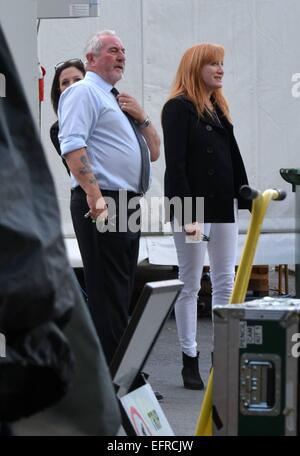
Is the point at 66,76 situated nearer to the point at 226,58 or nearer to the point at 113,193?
the point at 113,193

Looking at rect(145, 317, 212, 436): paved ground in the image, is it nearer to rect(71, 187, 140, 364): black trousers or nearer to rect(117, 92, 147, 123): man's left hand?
rect(71, 187, 140, 364): black trousers

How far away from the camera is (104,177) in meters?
4.61

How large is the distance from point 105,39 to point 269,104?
390 cm

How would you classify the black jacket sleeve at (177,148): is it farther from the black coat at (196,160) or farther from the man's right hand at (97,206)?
the man's right hand at (97,206)

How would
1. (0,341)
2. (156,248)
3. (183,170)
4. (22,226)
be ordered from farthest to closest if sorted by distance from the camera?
Result: (156,248) < (183,170) < (0,341) < (22,226)

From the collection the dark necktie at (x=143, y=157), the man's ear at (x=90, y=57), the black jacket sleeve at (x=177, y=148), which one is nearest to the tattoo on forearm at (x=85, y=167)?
the dark necktie at (x=143, y=157)

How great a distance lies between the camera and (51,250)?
1.46 meters

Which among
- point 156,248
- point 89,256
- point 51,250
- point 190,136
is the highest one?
point 51,250

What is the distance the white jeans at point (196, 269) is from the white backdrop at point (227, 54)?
288 centimetres

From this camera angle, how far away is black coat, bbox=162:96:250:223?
17.6 feet

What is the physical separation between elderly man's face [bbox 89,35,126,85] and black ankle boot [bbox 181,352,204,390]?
157 centimetres

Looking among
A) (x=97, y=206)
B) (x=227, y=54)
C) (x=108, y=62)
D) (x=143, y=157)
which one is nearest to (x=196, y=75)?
(x=108, y=62)
